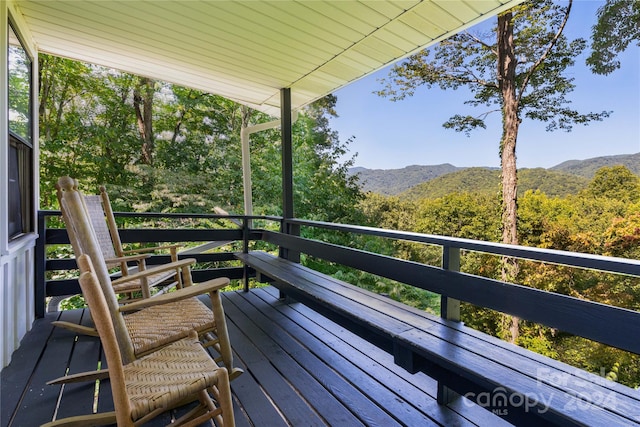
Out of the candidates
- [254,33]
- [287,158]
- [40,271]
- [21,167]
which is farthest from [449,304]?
[40,271]

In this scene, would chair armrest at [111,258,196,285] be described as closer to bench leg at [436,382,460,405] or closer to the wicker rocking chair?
the wicker rocking chair

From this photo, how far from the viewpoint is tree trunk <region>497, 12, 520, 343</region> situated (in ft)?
24.4

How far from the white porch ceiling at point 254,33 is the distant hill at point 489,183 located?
6091 millimetres

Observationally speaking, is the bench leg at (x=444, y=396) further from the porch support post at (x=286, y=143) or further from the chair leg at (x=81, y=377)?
the porch support post at (x=286, y=143)

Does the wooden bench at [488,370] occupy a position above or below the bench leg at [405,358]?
above

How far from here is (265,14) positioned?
2.07m

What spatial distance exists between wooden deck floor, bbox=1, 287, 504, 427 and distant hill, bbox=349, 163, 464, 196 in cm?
721

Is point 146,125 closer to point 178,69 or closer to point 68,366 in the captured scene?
point 178,69

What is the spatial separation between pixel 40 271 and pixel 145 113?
5.65 m

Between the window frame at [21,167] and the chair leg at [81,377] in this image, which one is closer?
the chair leg at [81,377]

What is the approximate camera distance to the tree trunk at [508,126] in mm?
7430

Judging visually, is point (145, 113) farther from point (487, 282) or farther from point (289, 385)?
point (487, 282)

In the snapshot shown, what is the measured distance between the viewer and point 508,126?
762 centimetres

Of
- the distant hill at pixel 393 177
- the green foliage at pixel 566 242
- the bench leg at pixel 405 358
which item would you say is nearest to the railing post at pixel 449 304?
the bench leg at pixel 405 358
